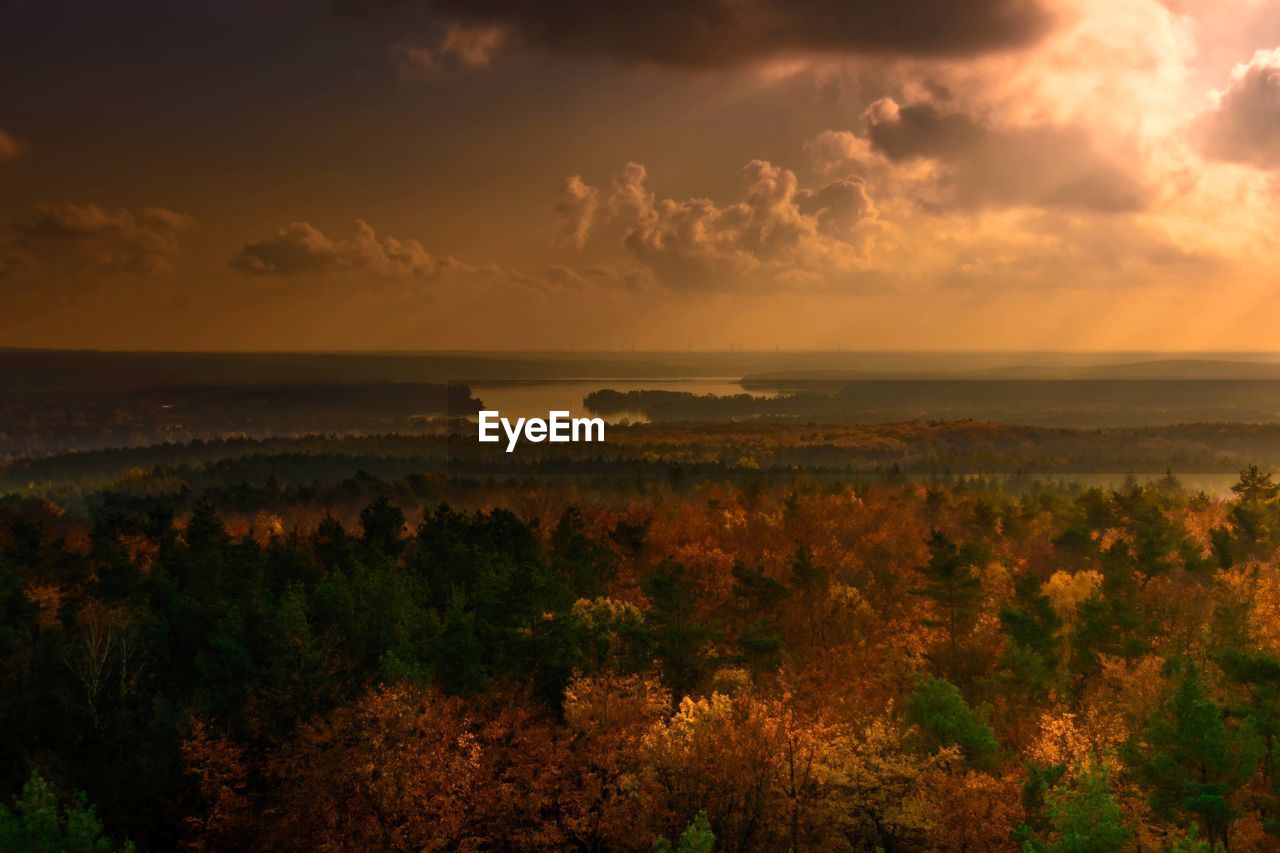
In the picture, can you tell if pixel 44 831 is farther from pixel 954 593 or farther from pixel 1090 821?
pixel 954 593

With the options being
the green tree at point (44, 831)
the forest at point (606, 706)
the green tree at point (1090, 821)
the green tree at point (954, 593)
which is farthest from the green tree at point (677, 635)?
the green tree at point (44, 831)

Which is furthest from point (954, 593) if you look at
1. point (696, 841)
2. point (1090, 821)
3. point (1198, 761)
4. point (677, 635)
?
point (696, 841)

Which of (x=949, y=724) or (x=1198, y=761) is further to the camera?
(x=949, y=724)

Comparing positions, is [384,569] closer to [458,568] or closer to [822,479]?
[458,568]

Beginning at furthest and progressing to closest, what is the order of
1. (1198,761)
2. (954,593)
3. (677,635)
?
(954,593), (677,635), (1198,761)

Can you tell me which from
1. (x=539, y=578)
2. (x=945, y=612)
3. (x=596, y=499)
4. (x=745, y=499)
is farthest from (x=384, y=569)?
(x=596, y=499)

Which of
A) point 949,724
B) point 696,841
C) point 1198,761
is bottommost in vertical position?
point 949,724

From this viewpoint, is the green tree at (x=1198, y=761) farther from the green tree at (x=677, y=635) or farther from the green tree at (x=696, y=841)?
the green tree at (x=677, y=635)

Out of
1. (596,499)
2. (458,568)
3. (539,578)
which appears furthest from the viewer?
(596,499)
